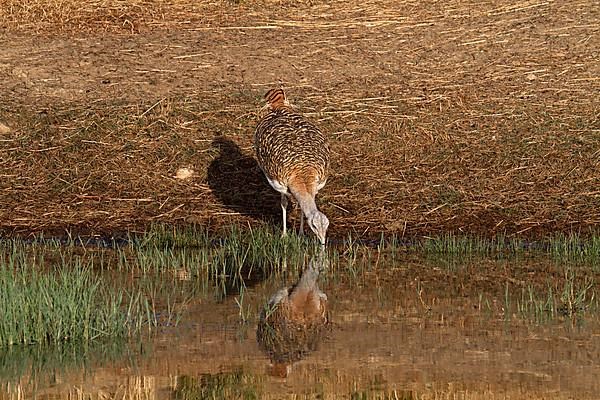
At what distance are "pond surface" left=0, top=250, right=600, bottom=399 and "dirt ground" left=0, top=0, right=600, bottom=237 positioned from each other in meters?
2.82

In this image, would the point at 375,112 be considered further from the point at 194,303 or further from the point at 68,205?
the point at 194,303

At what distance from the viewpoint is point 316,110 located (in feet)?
45.6

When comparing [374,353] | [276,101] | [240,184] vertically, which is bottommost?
A: [374,353]

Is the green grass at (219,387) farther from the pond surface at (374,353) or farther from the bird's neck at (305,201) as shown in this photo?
the bird's neck at (305,201)

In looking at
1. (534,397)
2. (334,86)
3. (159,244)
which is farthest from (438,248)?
(334,86)

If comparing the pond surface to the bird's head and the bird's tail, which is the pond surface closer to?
the bird's head

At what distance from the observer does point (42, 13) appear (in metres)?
17.3

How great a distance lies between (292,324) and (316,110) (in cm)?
650

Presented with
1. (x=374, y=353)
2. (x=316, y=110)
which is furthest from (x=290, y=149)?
(x=374, y=353)

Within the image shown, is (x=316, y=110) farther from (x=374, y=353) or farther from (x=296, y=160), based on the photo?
(x=374, y=353)

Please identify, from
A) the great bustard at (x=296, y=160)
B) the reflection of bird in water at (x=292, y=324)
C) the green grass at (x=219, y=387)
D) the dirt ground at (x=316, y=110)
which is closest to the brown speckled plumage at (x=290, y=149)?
the great bustard at (x=296, y=160)

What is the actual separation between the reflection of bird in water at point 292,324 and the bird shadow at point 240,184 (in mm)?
2940

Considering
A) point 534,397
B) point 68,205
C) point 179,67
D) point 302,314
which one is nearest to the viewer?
point 534,397

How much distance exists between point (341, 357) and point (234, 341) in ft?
2.14
